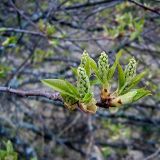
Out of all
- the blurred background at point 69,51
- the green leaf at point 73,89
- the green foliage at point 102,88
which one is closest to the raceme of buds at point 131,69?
the green foliage at point 102,88

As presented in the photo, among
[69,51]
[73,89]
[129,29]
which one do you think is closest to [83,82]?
A: [73,89]

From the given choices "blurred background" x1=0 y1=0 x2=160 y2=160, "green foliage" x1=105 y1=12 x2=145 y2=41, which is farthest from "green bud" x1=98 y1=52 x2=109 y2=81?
"green foliage" x1=105 y1=12 x2=145 y2=41

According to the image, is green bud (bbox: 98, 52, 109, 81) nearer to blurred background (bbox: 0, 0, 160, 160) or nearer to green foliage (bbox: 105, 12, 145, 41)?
blurred background (bbox: 0, 0, 160, 160)

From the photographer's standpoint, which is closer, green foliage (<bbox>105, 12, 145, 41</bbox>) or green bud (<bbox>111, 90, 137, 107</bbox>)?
green bud (<bbox>111, 90, 137, 107</bbox>)

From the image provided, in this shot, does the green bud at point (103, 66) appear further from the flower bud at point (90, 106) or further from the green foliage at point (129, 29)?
the green foliage at point (129, 29)

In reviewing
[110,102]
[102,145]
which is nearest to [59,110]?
[102,145]

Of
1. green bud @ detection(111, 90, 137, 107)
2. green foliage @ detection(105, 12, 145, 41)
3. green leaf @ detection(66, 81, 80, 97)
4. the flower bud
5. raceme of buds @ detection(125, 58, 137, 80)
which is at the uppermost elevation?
green foliage @ detection(105, 12, 145, 41)

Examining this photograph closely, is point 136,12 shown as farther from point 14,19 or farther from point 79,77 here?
point 79,77
